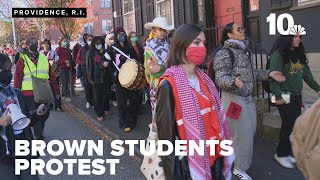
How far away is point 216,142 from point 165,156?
457mm

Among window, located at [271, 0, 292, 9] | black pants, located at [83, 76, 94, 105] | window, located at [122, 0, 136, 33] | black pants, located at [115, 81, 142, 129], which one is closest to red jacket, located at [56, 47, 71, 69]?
black pants, located at [83, 76, 94, 105]

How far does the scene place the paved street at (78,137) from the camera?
18.9 ft

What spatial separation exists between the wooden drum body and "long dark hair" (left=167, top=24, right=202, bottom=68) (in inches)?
152

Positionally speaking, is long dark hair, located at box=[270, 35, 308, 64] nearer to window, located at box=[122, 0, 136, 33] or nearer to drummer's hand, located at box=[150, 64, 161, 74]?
drummer's hand, located at box=[150, 64, 161, 74]

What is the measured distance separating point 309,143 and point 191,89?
4.37 ft

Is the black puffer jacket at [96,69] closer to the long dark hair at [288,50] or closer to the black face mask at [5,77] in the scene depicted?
the long dark hair at [288,50]

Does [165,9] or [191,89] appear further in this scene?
[165,9]

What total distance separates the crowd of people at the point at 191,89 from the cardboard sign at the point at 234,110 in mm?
13

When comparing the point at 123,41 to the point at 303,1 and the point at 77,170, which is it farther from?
the point at 303,1

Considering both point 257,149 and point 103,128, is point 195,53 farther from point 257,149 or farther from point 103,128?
point 103,128

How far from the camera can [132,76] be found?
706 centimetres

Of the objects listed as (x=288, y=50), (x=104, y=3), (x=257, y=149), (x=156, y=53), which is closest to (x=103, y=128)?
(x=156, y=53)

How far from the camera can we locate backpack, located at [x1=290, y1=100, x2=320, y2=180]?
70.3 inches

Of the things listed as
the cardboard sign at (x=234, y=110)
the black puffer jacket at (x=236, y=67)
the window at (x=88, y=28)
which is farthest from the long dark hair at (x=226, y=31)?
the window at (x=88, y=28)
